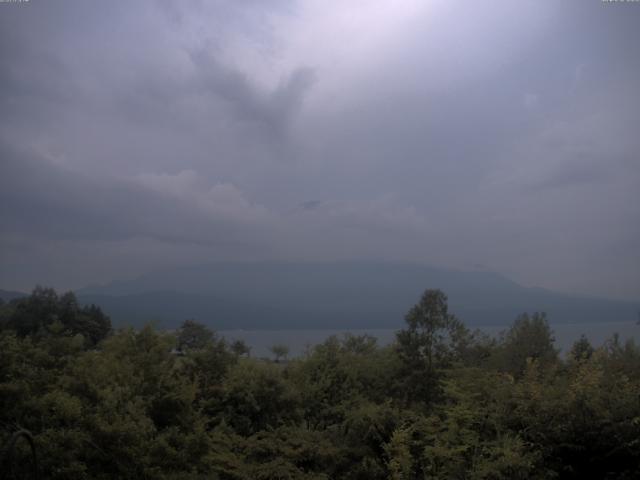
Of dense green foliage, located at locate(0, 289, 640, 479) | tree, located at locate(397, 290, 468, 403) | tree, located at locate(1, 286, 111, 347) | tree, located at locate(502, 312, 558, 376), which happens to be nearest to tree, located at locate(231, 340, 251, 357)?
dense green foliage, located at locate(0, 289, 640, 479)

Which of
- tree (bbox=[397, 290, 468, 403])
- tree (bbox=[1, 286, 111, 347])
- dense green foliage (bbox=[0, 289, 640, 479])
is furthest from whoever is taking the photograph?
tree (bbox=[1, 286, 111, 347])

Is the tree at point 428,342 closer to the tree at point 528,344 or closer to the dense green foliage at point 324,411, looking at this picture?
the dense green foliage at point 324,411

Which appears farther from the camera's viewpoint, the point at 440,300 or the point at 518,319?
the point at 518,319

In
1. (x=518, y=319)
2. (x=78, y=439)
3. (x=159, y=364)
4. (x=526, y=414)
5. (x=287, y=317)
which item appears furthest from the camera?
(x=287, y=317)

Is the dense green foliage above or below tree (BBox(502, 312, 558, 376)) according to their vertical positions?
below

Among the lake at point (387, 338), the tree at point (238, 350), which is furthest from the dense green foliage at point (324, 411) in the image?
the lake at point (387, 338)

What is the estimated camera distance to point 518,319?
875 inches

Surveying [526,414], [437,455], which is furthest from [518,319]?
[437,455]

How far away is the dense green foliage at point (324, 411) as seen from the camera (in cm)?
1043

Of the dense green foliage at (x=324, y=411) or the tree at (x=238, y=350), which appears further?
the tree at (x=238, y=350)

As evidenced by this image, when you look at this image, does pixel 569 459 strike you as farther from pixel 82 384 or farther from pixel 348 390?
pixel 82 384

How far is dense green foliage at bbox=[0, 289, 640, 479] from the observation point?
34.2 feet

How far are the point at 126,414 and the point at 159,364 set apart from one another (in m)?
3.67

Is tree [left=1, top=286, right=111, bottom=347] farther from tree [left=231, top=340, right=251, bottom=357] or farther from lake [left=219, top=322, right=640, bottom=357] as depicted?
tree [left=231, top=340, right=251, bottom=357]
